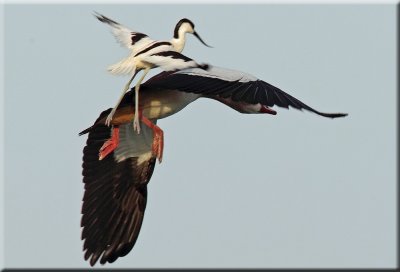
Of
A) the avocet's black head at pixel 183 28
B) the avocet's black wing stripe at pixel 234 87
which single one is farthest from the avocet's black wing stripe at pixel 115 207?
the avocet's black wing stripe at pixel 234 87

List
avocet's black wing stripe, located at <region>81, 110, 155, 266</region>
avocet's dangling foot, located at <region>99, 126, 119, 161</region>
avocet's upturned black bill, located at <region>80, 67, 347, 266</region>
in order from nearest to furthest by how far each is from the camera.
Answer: avocet's dangling foot, located at <region>99, 126, 119, 161</region>, avocet's upturned black bill, located at <region>80, 67, 347, 266</region>, avocet's black wing stripe, located at <region>81, 110, 155, 266</region>

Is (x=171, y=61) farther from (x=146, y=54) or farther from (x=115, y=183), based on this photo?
(x=115, y=183)

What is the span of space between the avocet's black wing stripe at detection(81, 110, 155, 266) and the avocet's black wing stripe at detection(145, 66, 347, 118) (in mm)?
3171

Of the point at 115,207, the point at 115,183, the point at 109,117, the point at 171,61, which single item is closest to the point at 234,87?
the point at 171,61

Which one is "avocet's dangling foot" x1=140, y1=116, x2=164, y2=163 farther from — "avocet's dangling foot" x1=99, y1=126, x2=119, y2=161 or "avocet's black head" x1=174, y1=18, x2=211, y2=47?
Answer: "avocet's black head" x1=174, y1=18, x2=211, y2=47

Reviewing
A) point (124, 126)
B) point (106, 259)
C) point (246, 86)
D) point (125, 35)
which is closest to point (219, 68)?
point (246, 86)

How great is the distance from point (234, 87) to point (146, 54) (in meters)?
1.37

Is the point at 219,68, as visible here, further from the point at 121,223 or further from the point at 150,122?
the point at 121,223

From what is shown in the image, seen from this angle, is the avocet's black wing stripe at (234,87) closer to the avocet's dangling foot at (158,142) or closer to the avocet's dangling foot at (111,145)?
the avocet's dangling foot at (158,142)

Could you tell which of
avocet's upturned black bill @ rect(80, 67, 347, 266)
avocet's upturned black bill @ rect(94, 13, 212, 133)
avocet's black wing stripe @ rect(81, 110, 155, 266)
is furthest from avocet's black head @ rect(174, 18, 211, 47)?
avocet's black wing stripe @ rect(81, 110, 155, 266)

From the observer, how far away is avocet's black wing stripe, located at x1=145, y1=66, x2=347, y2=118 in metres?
15.4

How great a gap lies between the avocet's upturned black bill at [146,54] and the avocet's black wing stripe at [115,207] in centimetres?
193

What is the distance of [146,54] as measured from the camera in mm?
16234

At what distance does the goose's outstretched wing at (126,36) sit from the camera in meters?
17.1
